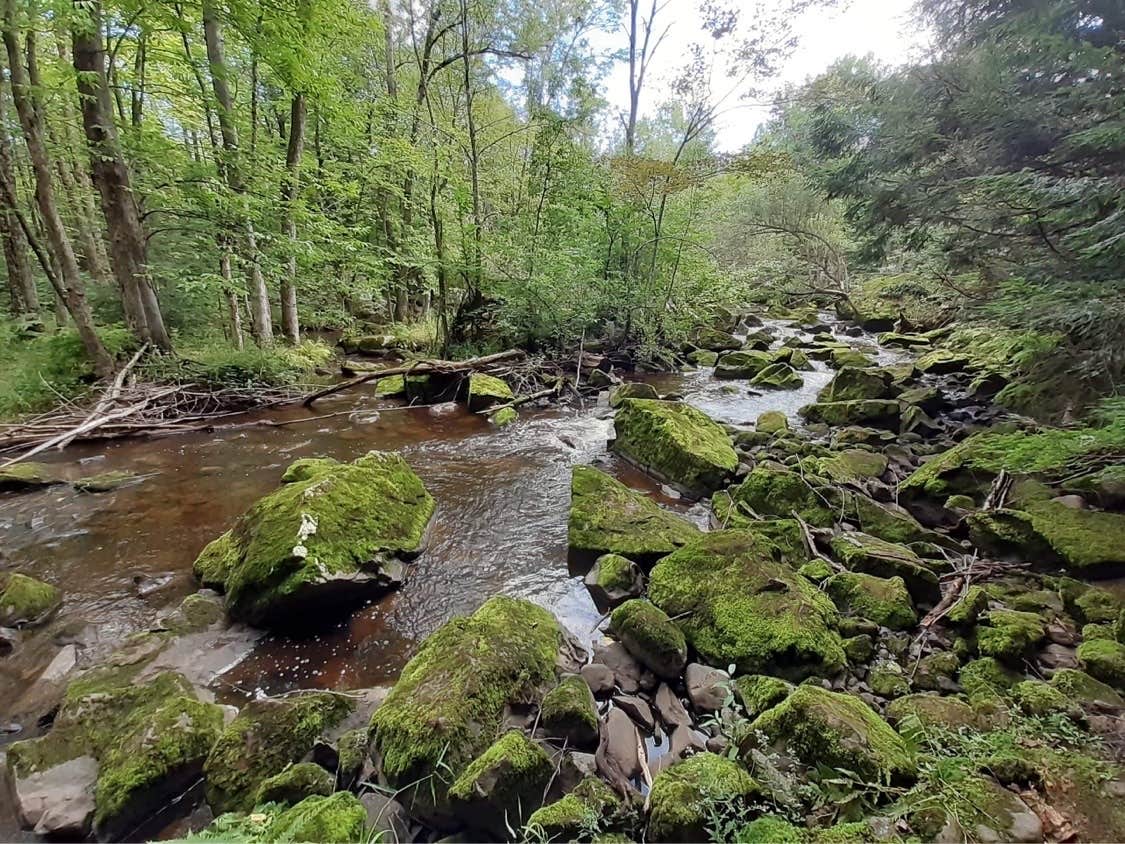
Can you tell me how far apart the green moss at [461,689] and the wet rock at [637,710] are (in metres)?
0.43

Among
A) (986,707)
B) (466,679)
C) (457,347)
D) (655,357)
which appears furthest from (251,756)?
(655,357)

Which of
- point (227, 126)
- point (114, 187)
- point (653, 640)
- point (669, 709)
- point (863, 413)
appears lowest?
point (669, 709)

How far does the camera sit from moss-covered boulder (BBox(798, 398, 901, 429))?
791cm

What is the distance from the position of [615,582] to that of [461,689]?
1.69 meters

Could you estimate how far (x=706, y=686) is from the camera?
2891 mm

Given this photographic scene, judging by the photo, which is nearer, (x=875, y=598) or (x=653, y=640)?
Result: (x=653, y=640)

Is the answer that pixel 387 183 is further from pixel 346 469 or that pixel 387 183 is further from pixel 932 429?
pixel 932 429

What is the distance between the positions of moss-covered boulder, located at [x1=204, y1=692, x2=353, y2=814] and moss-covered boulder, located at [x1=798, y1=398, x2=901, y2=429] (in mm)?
8164

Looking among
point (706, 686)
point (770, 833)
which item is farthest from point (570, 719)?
point (770, 833)

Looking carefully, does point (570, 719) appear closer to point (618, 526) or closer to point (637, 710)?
point (637, 710)

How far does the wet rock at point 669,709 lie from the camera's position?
2.76m

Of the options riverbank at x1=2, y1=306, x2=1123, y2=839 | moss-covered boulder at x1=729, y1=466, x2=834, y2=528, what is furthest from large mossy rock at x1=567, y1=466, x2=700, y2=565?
moss-covered boulder at x1=729, y1=466, x2=834, y2=528

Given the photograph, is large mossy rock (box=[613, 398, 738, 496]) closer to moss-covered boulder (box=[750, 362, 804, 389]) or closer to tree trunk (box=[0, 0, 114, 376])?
moss-covered boulder (box=[750, 362, 804, 389])

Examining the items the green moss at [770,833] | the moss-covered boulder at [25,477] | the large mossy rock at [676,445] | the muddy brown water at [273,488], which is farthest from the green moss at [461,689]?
the moss-covered boulder at [25,477]
